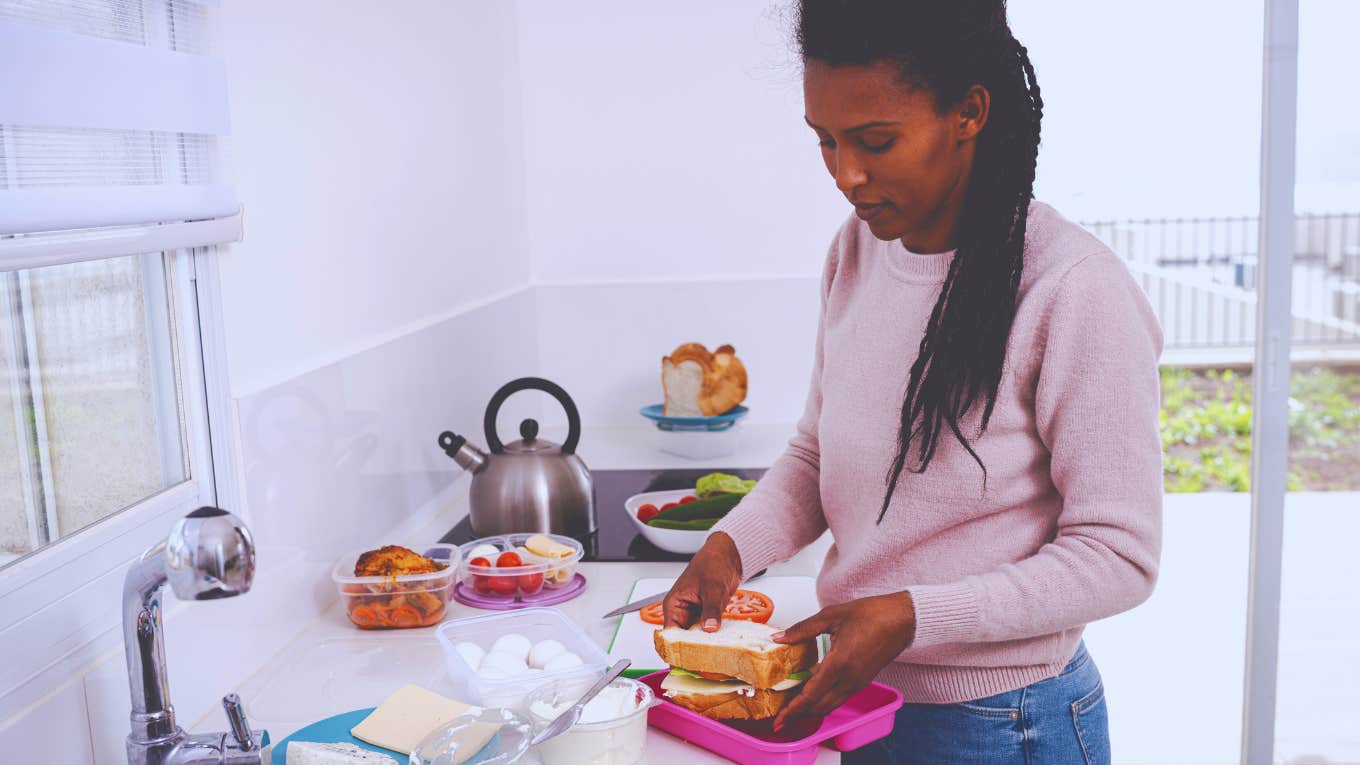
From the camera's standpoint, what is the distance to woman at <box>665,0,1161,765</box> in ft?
3.46

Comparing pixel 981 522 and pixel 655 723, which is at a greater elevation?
pixel 981 522

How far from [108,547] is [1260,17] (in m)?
2.37

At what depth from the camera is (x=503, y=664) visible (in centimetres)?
116

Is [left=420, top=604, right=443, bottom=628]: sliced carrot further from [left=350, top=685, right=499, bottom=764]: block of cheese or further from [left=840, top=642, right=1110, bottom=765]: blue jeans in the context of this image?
[left=840, top=642, right=1110, bottom=765]: blue jeans

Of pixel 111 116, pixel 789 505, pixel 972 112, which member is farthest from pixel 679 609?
pixel 111 116

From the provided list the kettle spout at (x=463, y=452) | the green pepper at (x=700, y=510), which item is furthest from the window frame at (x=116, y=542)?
the green pepper at (x=700, y=510)

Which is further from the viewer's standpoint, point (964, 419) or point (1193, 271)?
point (1193, 271)

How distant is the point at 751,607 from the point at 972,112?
2.16 feet

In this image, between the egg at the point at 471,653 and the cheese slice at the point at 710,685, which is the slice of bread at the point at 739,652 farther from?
the egg at the point at 471,653

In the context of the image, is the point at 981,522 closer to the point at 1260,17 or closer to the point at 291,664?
the point at 291,664


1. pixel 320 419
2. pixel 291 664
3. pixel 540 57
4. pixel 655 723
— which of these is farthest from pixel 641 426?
pixel 655 723

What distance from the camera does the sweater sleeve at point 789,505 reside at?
1338 mm

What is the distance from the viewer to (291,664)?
132 centimetres

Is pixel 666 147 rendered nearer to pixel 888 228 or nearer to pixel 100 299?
pixel 888 228
